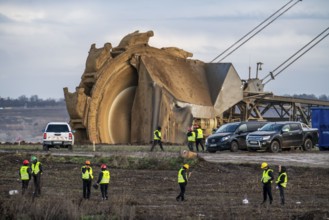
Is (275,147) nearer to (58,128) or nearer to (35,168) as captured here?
(58,128)

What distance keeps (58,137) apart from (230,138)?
8.88 meters

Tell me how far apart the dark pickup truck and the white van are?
9248 mm

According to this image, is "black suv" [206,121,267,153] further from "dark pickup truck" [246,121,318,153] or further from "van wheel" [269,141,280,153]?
"van wheel" [269,141,280,153]

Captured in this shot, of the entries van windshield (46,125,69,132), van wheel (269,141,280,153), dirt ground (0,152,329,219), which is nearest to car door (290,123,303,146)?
van wheel (269,141,280,153)

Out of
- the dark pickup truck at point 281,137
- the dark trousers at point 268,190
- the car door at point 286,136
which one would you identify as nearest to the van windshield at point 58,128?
the dark pickup truck at point 281,137

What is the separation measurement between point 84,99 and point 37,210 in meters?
33.3

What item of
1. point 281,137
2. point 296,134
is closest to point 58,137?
point 281,137

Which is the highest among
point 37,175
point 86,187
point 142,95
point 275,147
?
point 142,95

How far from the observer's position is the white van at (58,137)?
1966 inches

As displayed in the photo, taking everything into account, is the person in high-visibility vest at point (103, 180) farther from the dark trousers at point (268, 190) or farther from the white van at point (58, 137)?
the white van at point (58, 137)

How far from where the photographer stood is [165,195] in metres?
30.4

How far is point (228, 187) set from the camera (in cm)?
3309

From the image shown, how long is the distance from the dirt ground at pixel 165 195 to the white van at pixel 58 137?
705 cm

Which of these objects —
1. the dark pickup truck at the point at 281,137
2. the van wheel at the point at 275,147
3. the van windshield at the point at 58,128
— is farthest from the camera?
the van windshield at the point at 58,128
